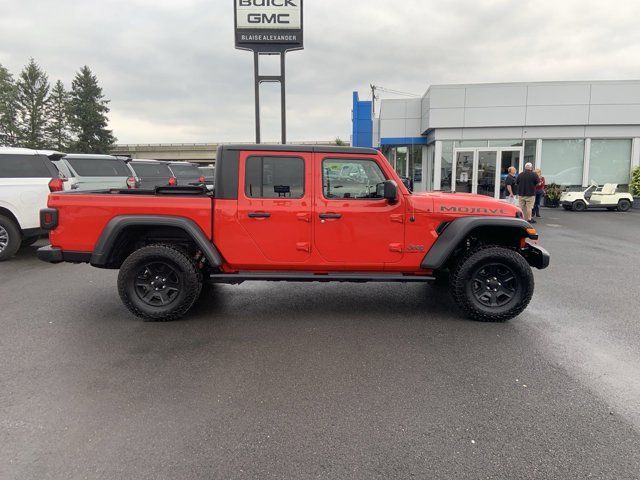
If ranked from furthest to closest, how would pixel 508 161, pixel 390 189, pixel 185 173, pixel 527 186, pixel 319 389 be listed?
pixel 508 161
pixel 185 173
pixel 527 186
pixel 390 189
pixel 319 389

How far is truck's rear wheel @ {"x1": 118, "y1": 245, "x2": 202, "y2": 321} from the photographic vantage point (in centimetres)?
466

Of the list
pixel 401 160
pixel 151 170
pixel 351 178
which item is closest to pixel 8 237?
pixel 351 178

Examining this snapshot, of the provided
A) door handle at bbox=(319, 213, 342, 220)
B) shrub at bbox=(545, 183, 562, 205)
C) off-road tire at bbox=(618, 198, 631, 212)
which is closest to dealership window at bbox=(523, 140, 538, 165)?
shrub at bbox=(545, 183, 562, 205)

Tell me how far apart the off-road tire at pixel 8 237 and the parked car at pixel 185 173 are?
307 inches

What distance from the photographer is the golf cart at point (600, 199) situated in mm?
17844

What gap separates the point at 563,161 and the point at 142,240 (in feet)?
65.5

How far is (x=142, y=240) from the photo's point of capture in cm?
496

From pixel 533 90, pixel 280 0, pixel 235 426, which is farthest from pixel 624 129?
pixel 235 426

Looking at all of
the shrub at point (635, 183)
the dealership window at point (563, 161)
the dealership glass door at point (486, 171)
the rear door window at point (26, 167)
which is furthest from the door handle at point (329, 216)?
the shrub at point (635, 183)

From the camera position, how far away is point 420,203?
4.76 meters

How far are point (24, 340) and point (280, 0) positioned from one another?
13.3 meters

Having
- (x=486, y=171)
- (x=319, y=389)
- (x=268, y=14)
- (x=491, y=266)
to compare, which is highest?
(x=268, y=14)

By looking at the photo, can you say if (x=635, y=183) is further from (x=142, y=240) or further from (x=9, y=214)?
(x=9, y=214)

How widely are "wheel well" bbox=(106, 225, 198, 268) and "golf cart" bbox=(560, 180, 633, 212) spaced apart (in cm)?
1745
